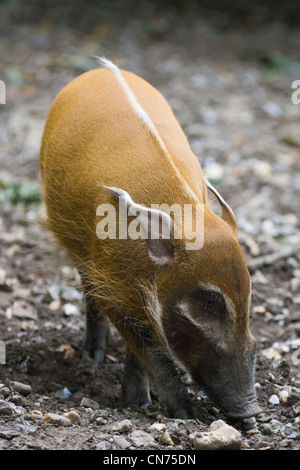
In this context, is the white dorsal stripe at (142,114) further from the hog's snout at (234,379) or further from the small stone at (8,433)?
the small stone at (8,433)

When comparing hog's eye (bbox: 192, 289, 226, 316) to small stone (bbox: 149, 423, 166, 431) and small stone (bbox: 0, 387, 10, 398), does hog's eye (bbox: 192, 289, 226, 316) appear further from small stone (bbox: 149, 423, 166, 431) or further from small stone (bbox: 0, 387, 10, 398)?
small stone (bbox: 0, 387, 10, 398)

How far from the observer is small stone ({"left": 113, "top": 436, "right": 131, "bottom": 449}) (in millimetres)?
3347

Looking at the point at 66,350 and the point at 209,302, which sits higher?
the point at 209,302

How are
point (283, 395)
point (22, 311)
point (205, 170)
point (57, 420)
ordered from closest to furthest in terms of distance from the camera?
point (57, 420)
point (283, 395)
point (22, 311)
point (205, 170)

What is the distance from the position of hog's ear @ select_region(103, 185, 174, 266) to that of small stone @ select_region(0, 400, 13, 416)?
1142 millimetres

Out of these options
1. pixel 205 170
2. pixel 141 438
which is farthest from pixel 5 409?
pixel 205 170

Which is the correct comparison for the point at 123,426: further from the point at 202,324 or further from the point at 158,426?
the point at 202,324

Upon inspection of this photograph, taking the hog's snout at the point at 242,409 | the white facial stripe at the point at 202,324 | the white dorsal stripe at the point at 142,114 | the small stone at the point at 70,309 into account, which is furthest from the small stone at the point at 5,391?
the white dorsal stripe at the point at 142,114

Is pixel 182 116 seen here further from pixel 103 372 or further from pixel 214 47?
pixel 103 372

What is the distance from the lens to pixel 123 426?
360cm

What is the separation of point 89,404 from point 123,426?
0.57 meters

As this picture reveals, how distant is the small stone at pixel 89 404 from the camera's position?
4105mm

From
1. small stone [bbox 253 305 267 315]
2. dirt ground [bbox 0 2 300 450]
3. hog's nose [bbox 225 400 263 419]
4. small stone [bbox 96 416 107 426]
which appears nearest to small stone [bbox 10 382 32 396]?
dirt ground [bbox 0 2 300 450]
